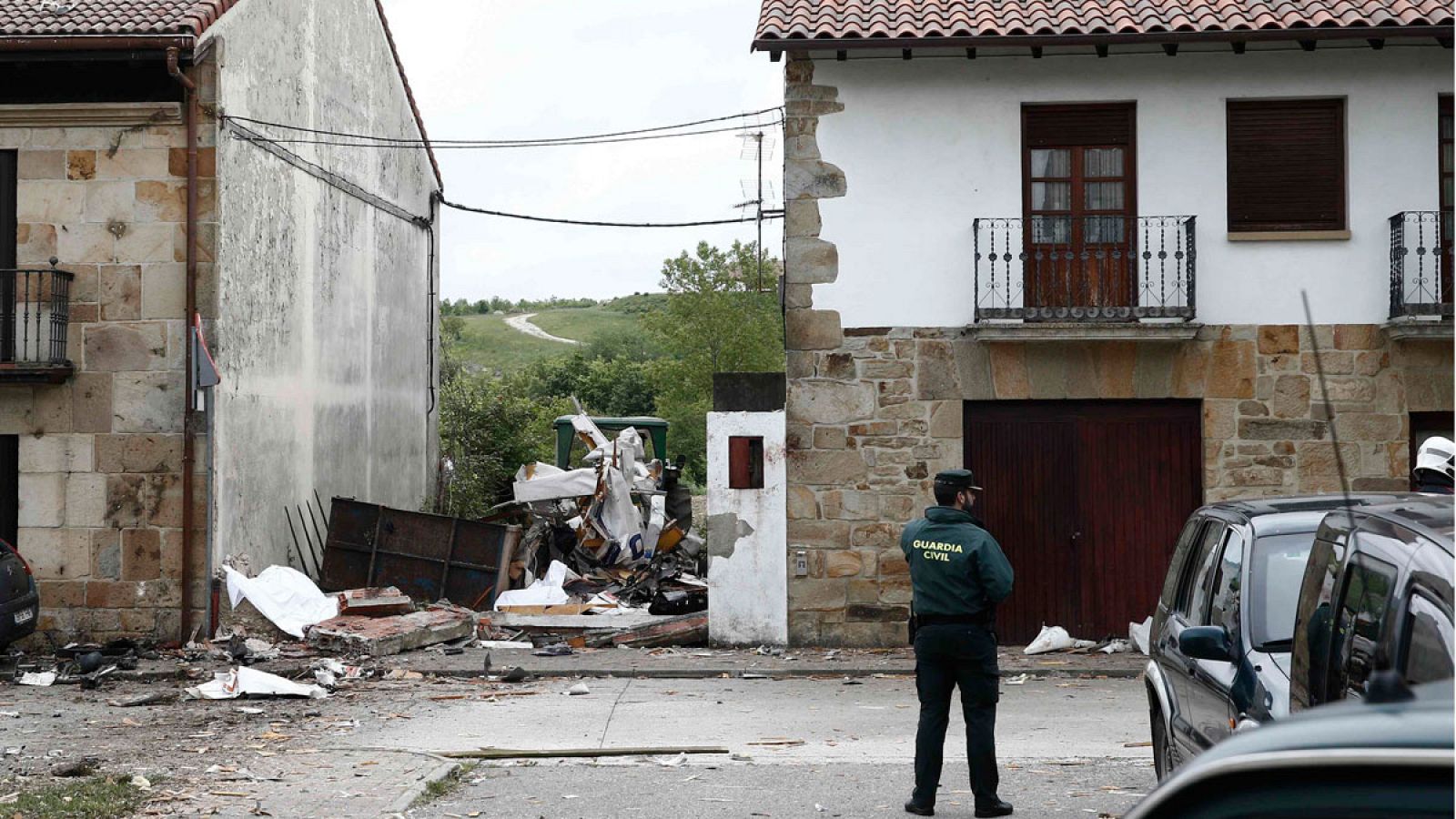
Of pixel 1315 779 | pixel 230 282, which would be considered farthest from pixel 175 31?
pixel 1315 779

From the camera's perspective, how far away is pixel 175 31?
48.5 ft

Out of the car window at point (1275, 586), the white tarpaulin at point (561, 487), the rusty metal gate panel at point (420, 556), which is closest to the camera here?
the car window at point (1275, 586)

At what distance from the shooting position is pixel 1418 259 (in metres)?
14.4

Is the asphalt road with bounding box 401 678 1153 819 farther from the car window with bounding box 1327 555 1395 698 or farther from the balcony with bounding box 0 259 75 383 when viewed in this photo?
the balcony with bounding box 0 259 75 383

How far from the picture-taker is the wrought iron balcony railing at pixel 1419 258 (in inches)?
563

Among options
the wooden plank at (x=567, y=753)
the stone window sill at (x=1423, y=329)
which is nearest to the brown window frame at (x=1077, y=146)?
the stone window sill at (x=1423, y=329)

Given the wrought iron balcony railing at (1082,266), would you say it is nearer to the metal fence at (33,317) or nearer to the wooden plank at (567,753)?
the wooden plank at (567,753)

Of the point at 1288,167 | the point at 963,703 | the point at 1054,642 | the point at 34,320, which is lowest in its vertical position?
the point at 1054,642

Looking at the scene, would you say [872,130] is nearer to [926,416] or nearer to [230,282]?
[926,416]

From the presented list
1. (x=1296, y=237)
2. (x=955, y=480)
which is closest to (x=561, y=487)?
(x=1296, y=237)

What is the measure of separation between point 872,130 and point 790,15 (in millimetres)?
1361

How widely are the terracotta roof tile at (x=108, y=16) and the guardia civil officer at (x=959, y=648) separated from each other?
10409 mm

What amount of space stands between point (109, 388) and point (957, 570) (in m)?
10.6

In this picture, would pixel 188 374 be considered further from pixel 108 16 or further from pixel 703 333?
Answer: pixel 703 333
